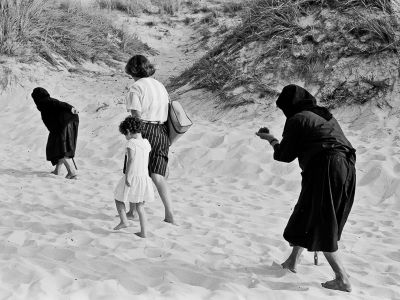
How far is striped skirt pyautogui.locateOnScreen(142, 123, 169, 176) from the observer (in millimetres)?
5285

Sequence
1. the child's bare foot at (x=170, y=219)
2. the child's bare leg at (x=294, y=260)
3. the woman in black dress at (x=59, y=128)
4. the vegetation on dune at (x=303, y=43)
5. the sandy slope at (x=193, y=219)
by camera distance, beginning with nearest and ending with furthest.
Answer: the sandy slope at (x=193, y=219) < the child's bare leg at (x=294, y=260) < the child's bare foot at (x=170, y=219) < the woman in black dress at (x=59, y=128) < the vegetation on dune at (x=303, y=43)

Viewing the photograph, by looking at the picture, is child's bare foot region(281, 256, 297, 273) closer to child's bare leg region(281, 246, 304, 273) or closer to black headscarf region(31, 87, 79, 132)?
child's bare leg region(281, 246, 304, 273)

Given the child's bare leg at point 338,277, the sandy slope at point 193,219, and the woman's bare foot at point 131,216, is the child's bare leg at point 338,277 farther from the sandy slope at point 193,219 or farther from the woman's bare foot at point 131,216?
the woman's bare foot at point 131,216

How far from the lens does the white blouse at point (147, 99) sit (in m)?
5.22

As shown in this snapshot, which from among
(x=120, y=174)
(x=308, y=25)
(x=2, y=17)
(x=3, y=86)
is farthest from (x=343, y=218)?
(x=2, y=17)

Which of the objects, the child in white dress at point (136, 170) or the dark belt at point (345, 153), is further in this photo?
the child in white dress at point (136, 170)

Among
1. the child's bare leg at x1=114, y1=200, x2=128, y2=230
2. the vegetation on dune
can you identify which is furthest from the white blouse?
the vegetation on dune

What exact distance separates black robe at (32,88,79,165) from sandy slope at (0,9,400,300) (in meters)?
0.38

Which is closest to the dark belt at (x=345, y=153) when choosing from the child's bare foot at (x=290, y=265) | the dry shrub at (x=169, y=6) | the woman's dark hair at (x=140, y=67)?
the child's bare foot at (x=290, y=265)

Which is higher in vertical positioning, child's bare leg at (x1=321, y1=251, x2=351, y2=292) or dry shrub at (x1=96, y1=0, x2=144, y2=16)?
dry shrub at (x1=96, y1=0, x2=144, y2=16)

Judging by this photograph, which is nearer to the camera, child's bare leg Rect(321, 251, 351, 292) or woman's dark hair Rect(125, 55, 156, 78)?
child's bare leg Rect(321, 251, 351, 292)

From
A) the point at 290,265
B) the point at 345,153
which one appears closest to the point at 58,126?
the point at 290,265

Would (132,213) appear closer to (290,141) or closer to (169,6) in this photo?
(290,141)

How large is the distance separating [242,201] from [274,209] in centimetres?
46
